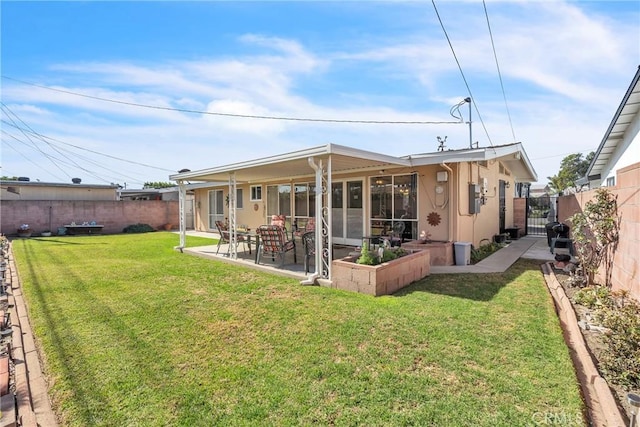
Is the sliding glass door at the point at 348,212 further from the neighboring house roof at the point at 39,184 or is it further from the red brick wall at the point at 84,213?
the neighboring house roof at the point at 39,184

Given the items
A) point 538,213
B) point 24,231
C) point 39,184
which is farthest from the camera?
point 538,213

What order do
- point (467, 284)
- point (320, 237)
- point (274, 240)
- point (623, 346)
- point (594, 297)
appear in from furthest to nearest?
point (274, 240) < point (320, 237) < point (467, 284) < point (594, 297) < point (623, 346)

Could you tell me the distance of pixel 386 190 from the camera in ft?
31.7

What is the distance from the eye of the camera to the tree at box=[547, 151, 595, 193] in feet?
119

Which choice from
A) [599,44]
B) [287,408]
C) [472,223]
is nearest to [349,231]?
[472,223]

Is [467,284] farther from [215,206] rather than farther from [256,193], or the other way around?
[215,206]

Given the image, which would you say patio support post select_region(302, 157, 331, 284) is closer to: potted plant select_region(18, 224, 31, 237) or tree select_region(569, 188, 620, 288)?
tree select_region(569, 188, 620, 288)

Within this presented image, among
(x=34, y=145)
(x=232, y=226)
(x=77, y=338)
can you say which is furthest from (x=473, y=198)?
(x=34, y=145)

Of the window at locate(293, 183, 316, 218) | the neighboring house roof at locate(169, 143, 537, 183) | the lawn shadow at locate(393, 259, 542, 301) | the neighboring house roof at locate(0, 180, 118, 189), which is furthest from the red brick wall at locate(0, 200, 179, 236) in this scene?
the lawn shadow at locate(393, 259, 542, 301)

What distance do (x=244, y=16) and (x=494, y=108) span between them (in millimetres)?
9181

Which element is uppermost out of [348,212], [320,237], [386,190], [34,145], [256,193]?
[34,145]

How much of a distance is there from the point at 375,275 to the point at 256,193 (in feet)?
33.4

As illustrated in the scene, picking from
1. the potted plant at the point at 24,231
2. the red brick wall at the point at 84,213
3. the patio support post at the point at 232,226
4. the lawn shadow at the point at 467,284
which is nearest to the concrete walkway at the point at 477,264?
the patio support post at the point at 232,226

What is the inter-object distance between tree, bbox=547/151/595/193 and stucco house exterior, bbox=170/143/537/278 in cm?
2918
